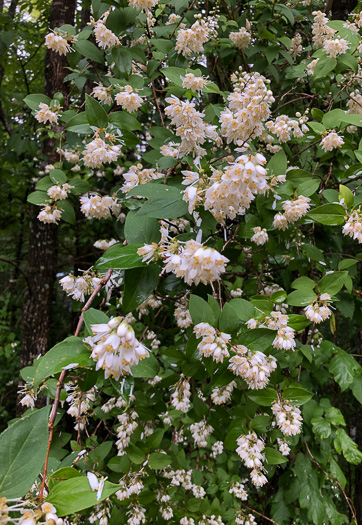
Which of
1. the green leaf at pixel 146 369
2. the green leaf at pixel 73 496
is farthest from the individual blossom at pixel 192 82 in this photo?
the green leaf at pixel 73 496

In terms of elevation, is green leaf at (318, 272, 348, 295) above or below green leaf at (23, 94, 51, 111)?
below

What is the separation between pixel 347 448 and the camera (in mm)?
1819

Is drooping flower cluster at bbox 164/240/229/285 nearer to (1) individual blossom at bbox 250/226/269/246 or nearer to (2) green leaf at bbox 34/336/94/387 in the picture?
(2) green leaf at bbox 34/336/94/387

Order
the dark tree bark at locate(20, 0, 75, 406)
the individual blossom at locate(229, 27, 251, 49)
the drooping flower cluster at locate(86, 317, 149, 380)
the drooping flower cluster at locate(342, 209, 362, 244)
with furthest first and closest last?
the dark tree bark at locate(20, 0, 75, 406) → the individual blossom at locate(229, 27, 251, 49) → the drooping flower cluster at locate(342, 209, 362, 244) → the drooping flower cluster at locate(86, 317, 149, 380)

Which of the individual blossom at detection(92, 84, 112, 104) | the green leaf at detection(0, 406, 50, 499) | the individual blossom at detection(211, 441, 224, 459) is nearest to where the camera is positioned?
the green leaf at detection(0, 406, 50, 499)

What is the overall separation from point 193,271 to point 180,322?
2.51ft

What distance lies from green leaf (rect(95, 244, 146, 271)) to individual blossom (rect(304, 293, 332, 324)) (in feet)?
2.50

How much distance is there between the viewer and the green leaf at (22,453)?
25.8 inches

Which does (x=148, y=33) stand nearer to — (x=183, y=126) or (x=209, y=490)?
(x=183, y=126)

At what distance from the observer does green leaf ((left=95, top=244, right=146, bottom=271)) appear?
3.11ft

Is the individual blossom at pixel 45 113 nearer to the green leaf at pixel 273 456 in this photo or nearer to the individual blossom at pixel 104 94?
the individual blossom at pixel 104 94

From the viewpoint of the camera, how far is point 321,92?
2.12 metres

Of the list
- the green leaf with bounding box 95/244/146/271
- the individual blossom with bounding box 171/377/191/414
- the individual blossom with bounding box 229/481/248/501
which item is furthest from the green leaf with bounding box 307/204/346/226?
the individual blossom with bounding box 229/481/248/501

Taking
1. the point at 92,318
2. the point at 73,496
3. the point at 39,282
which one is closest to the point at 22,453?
the point at 73,496
